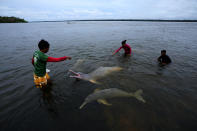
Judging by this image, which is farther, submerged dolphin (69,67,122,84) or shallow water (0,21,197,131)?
submerged dolphin (69,67,122,84)

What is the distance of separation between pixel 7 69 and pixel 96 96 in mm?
7524

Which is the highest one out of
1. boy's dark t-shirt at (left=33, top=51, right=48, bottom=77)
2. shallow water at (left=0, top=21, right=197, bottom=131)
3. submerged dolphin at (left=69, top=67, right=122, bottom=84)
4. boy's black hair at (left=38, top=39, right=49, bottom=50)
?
boy's black hair at (left=38, top=39, right=49, bottom=50)

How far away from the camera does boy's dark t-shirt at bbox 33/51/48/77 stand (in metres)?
4.60

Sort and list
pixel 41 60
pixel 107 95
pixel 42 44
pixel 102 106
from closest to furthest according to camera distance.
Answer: pixel 42 44, pixel 41 60, pixel 102 106, pixel 107 95

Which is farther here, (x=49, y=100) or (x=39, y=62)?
(x=49, y=100)

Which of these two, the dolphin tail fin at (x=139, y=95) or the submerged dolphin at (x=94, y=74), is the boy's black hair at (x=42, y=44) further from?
the dolphin tail fin at (x=139, y=95)

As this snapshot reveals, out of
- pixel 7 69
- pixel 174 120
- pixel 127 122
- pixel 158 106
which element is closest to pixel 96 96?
pixel 127 122

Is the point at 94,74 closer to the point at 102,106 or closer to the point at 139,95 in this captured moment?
the point at 102,106

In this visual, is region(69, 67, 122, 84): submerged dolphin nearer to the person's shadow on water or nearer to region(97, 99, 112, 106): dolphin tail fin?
the person's shadow on water

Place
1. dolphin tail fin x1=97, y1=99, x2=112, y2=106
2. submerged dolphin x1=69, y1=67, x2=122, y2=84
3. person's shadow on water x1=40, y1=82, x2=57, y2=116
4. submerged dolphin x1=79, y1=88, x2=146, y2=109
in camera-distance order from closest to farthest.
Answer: person's shadow on water x1=40, y1=82, x2=57, y2=116 → dolphin tail fin x1=97, y1=99, x2=112, y2=106 → submerged dolphin x1=79, y1=88, x2=146, y2=109 → submerged dolphin x1=69, y1=67, x2=122, y2=84

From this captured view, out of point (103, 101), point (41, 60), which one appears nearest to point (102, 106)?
point (103, 101)

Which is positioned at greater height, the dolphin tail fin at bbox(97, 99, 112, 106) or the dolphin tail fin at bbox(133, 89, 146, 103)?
the dolphin tail fin at bbox(133, 89, 146, 103)

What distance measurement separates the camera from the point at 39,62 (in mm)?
4973

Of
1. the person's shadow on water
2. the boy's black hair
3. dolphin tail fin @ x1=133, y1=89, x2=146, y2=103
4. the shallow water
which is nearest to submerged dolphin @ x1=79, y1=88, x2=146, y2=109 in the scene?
dolphin tail fin @ x1=133, y1=89, x2=146, y2=103
